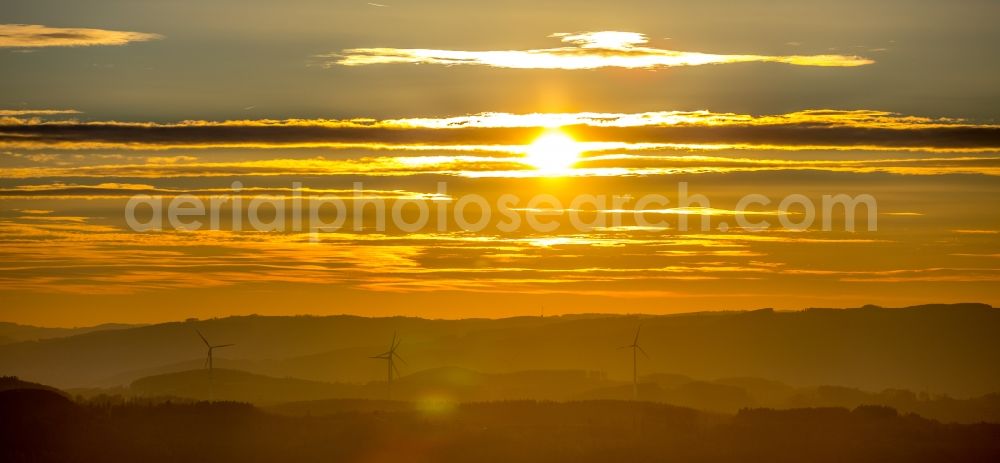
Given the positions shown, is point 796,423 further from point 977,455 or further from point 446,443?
point 446,443

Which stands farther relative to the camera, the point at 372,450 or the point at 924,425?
the point at 924,425

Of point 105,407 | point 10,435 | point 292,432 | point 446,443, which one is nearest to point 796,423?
point 446,443

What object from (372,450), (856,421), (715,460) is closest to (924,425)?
(856,421)

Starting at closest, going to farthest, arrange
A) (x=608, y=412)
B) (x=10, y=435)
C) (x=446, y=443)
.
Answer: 1. (x=10, y=435)
2. (x=446, y=443)
3. (x=608, y=412)

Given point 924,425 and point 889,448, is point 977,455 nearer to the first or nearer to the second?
point 889,448

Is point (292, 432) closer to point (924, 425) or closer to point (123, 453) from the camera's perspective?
point (123, 453)

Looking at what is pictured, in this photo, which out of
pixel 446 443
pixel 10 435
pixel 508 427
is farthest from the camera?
pixel 508 427

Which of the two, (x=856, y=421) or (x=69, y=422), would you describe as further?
(x=856, y=421)

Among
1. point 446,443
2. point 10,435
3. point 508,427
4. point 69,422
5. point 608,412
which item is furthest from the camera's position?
point 608,412

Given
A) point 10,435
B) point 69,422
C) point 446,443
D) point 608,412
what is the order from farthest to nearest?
point 608,412 < point 446,443 < point 69,422 < point 10,435
